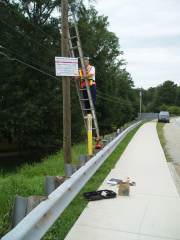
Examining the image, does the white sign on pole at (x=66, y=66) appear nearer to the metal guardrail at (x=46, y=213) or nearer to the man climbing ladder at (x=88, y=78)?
the man climbing ladder at (x=88, y=78)

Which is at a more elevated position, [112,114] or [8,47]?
[8,47]

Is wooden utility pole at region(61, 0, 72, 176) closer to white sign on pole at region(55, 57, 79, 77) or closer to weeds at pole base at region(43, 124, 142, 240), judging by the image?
white sign on pole at region(55, 57, 79, 77)

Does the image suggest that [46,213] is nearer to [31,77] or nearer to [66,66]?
[66,66]

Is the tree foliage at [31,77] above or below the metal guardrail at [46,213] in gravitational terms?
above

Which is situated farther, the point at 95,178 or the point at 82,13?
the point at 82,13

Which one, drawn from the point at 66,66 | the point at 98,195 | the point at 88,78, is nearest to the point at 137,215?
the point at 98,195

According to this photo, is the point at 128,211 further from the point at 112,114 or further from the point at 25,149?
the point at 112,114

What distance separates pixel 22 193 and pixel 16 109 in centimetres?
2249

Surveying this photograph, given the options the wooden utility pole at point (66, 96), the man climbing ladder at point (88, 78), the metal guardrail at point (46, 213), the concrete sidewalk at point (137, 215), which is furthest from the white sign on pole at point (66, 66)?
the metal guardrail at point (46, 213)

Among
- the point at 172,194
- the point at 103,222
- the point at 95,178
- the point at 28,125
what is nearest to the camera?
the point at 103,222

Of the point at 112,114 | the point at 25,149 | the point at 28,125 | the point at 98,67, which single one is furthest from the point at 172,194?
the point at 112,114

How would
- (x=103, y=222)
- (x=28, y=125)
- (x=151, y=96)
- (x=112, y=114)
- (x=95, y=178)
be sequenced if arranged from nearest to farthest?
(x=103, y=222) → (x=95, y=178) → (x=28, y=125) → (x=112, y=114) → (x=151, y=96)

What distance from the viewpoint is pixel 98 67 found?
55.4 meters

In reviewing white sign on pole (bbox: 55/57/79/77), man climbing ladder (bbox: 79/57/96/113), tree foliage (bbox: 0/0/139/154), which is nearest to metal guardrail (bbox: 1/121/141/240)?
white sign on pole (bbox: 55/57/79/77)
